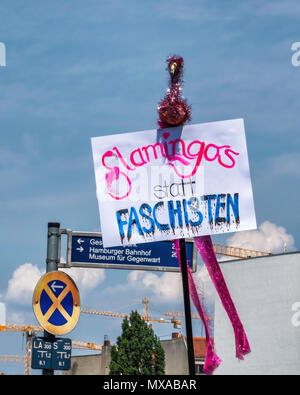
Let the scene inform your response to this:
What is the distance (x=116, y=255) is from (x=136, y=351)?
210 ft

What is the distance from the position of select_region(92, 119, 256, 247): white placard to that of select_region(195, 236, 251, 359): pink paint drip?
19 centimetres

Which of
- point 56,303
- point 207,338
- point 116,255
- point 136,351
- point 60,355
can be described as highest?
point 136,351

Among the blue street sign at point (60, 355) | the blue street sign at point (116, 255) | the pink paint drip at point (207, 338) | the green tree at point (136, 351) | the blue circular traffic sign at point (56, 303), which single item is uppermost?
the green tree at point (136, 351)

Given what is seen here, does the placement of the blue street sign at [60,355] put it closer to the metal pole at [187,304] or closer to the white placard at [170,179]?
the white placard at [170,179]

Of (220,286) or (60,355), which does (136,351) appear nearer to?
(60,355)

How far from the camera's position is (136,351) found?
7506 centimetres

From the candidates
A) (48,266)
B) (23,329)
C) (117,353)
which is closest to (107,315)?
(23,329)

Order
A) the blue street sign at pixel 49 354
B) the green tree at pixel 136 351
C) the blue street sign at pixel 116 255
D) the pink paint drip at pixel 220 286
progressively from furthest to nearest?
the green tree at pixel 136 351, the blue street sign at pixel 116 255, the blue street sign at pixel 49 354, the pink paint drip at pixel 220 286

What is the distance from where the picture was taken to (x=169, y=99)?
8.35m

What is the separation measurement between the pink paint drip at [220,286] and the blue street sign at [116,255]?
4258mm

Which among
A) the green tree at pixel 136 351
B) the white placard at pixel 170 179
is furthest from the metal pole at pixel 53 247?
the green tree at pixel 136 351

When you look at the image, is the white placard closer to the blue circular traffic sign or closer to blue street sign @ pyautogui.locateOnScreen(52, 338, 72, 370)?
the blue circular traffic sign

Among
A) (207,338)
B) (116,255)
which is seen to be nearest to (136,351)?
(116,255)

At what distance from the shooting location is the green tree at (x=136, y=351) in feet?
245
